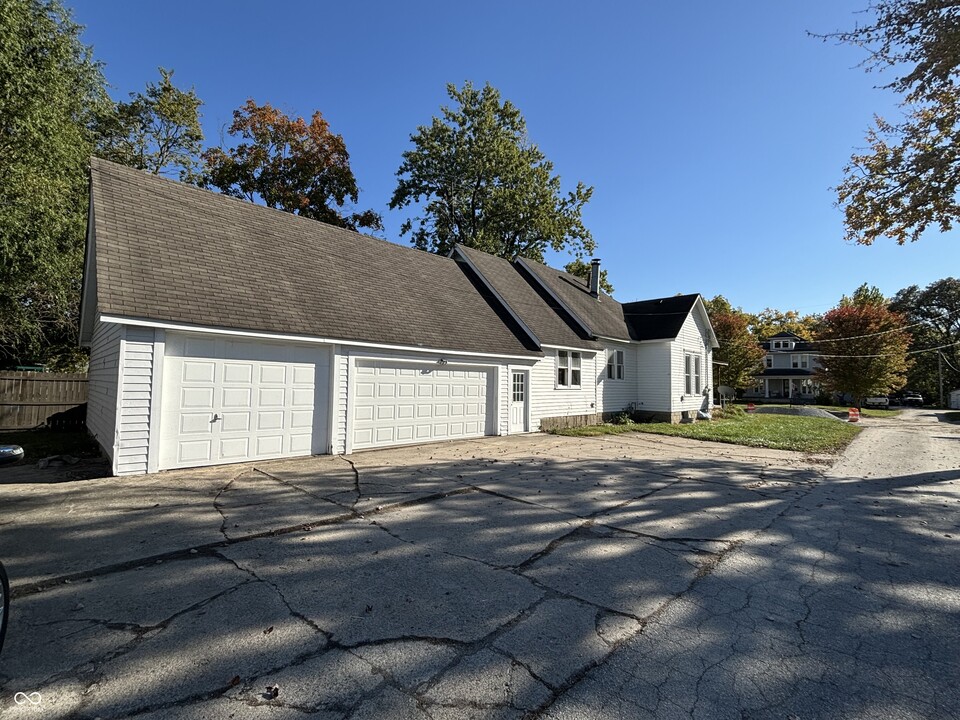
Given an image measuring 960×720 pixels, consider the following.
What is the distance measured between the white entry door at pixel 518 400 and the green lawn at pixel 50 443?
10170 millimetres

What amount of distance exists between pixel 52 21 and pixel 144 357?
655 inches

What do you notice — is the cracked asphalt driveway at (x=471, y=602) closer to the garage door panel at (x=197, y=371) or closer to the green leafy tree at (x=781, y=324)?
the garage door panel at (x=197, y=371)

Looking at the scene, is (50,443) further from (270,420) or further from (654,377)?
(654,377)

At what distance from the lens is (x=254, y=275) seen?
10.1 m

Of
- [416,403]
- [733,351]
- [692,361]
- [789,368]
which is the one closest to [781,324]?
[789,368]

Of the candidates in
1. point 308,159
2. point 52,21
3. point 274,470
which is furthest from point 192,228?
point 308,159

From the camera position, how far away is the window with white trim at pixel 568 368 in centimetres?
1689

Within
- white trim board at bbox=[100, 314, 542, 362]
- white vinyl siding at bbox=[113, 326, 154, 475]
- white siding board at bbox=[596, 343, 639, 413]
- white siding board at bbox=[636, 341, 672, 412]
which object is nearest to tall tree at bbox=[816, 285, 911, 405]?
white siding board at bbox=[636, 341, 672, 412]

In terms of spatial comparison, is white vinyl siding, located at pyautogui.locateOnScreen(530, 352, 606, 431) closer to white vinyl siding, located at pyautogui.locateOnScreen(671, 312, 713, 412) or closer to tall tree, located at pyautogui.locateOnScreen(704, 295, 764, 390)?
white vinyl siding, located at pyautogui.locateOnScreen(671, 312, 713, 412)

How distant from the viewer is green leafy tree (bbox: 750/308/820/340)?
60.3 m

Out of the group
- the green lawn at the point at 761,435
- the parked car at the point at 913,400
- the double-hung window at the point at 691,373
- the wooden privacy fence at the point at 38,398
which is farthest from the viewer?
the parked car at the point at 913,400

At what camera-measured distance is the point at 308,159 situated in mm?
28250

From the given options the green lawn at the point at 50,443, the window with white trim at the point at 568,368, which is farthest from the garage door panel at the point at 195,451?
the window with white trim at the point at 568,368

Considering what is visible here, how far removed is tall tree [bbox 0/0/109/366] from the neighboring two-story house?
56432mm
